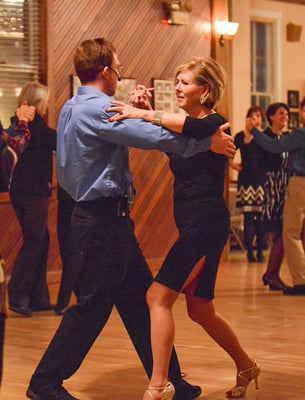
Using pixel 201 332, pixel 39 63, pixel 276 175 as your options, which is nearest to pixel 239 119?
pixel 276 175

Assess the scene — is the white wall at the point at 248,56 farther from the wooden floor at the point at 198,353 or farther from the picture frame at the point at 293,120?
the wooden floor at the point at 198,353

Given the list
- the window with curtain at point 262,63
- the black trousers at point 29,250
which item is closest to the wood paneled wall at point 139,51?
the black trousers at point 29,250

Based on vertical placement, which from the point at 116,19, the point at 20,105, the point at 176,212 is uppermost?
the point at 116,19

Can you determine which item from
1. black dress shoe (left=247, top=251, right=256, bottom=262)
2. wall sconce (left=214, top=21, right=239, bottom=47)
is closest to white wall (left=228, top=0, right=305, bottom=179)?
wall sconce (left=214, top=21, right=239, bottom=47)

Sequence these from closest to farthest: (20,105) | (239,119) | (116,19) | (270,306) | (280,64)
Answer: (20,105)
(270,306)
(116,19)
(239,119)
(280,64)

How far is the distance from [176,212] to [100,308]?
53 cm

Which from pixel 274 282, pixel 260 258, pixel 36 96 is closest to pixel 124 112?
pixel 36 96

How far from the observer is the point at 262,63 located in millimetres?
14211

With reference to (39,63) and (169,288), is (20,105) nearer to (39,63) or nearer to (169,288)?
(39,63)

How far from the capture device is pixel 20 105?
23.4 feet

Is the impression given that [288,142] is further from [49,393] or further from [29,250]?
[49,393]

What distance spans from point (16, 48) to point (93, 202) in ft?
16.2

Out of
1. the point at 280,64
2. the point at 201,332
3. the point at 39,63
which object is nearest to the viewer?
the point at 201,332

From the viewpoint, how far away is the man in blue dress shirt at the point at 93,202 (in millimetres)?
4211
